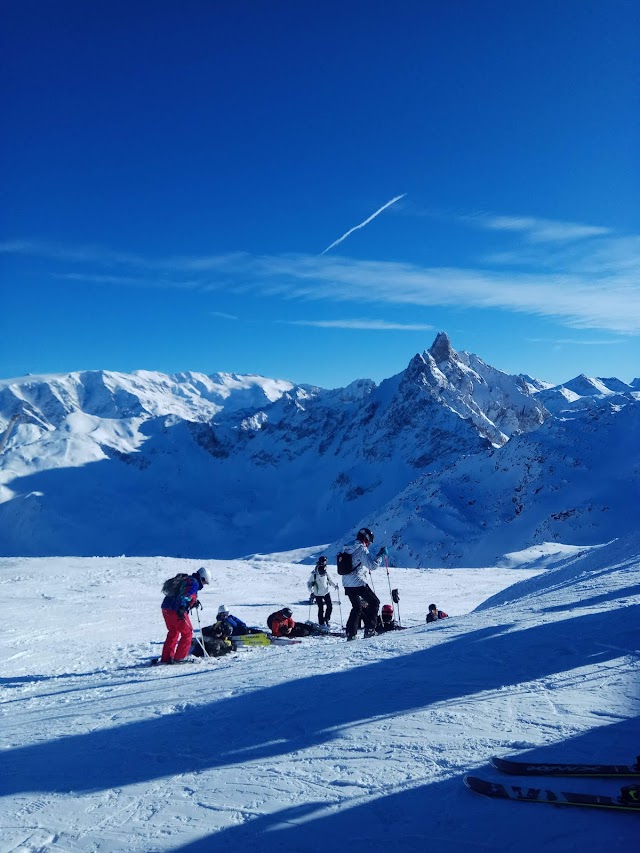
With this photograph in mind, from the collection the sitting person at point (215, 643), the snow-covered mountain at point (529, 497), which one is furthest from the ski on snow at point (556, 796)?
the snow-covered mountain at point (529, 497)

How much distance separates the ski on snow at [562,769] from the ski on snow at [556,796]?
183mm

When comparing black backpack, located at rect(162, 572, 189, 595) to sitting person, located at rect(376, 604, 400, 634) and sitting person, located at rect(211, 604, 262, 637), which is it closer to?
sitting person, located at rect(211, 604, 262, 637)

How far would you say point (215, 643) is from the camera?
36.8 ft

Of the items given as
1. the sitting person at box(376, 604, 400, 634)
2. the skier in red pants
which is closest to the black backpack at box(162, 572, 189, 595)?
the skier in red pants

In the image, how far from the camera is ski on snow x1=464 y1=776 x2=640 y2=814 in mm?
3789

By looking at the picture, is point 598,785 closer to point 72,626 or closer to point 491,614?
point 491,614

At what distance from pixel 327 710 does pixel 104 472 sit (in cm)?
20381

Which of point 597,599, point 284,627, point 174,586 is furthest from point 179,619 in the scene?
point 597,599

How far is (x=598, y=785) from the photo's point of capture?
13.4ft

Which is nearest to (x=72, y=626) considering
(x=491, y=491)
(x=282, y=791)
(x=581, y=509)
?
(x=282, y=791)

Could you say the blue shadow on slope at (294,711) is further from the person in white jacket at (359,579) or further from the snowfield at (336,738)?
the person in white jacket at (359,579)

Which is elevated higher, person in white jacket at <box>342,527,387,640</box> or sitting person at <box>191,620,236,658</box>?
person in white jacket at <box>342,527,387,640</box>

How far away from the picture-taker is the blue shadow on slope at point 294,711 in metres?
5.14

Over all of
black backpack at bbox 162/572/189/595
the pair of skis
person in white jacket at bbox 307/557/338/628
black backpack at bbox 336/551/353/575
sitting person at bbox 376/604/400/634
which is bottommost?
sitting person at bbox 376/604/400/634
